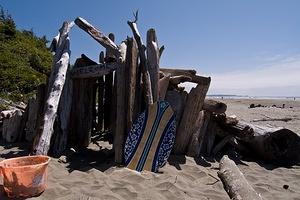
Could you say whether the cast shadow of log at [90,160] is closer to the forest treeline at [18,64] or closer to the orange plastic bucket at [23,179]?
the orange plastic bucket at [23,179]

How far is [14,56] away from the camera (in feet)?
44.2

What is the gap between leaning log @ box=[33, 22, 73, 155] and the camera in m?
5.17

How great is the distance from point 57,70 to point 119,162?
203 cm

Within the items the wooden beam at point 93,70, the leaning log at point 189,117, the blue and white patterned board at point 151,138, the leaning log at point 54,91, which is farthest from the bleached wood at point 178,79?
the leaning log at point 54,91

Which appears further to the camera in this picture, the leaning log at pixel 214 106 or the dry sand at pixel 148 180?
the leaning log at pixel 214 106

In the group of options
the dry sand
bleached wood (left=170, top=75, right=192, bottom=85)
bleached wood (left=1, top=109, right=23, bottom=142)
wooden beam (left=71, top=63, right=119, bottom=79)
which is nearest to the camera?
the dry sand

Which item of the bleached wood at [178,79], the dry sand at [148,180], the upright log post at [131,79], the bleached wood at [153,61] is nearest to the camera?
the dry sand at [148,180]

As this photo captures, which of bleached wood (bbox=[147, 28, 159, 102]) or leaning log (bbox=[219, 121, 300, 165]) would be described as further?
leaning log (bbox=[219, 121, 300, 165])

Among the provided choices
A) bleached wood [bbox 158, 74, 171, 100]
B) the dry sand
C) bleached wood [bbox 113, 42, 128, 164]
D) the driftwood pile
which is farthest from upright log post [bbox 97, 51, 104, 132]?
bleached wood [bbox 113, 42, 128, 164]

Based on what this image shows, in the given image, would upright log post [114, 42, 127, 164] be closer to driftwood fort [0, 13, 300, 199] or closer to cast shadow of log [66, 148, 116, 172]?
driftwood fort [0, 13, 300, 199]

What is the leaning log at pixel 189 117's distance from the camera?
6023 mm

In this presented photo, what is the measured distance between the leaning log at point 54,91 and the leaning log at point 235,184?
8.92 ft

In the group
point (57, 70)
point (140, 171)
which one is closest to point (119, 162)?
point (140, 171)

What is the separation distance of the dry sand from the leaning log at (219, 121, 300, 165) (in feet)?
1.13
